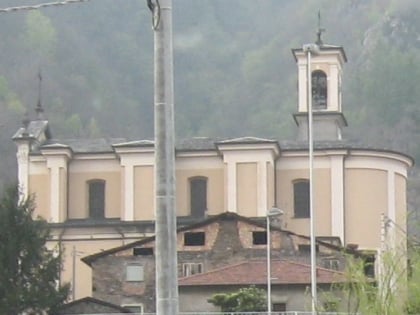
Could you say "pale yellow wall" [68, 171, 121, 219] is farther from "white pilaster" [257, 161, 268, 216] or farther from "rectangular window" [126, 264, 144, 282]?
"rectangular window" [126, 264, 144, 282]

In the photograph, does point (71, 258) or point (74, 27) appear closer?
point (71, 258)

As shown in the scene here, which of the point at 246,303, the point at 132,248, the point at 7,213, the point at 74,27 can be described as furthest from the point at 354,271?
the point at 74,27

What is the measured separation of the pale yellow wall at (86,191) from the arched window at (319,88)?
1054 cm

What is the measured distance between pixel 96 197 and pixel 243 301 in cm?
3175

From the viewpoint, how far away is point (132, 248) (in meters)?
68.3

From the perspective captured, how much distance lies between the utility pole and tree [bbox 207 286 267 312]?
1445 inches

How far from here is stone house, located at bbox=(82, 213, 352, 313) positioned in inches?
2512

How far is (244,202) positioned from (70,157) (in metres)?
9.46

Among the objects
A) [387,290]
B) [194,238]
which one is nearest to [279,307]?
[194,238]

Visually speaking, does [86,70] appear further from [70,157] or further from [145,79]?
[70,157]

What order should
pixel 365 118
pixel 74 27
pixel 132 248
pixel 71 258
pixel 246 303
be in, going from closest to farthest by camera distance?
pixel 246 303
pixel 132 248
pixel 71 258
pixel 365 118
pixel 74 27

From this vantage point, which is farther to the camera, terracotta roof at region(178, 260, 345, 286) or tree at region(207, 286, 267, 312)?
terracotta roof at region(178, 260, 345, 286)

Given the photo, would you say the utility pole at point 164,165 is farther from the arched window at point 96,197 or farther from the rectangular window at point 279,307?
the arched window at point 96,197

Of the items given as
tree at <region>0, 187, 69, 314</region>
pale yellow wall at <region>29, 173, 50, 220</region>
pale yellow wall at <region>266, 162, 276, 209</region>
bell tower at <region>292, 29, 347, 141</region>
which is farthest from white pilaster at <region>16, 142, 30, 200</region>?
tree at <region>0, 187, 69, 314</region>
